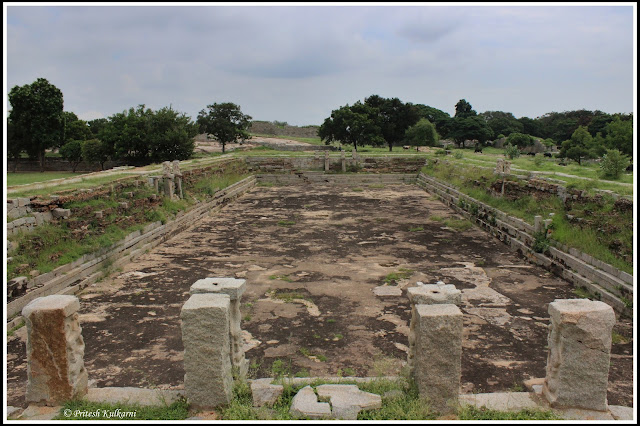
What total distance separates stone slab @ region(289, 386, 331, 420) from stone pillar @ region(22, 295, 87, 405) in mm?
1890

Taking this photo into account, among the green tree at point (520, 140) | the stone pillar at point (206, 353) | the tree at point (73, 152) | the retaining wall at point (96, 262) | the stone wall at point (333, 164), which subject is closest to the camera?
the stone pillar at point (206, 353)

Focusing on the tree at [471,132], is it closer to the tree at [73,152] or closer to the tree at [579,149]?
the tree at [579,149]

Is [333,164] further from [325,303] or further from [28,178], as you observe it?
[325,303]

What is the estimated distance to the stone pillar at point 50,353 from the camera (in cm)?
357

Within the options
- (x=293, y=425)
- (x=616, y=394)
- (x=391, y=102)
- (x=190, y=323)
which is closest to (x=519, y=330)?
(x=616, y=394)

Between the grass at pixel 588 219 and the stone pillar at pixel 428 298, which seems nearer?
the stone pillar at pixel 428 298

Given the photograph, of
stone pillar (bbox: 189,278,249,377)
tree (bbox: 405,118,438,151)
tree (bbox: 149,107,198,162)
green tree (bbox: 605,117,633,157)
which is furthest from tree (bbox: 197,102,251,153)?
stone pillar (bbox: 189,278,249,377)

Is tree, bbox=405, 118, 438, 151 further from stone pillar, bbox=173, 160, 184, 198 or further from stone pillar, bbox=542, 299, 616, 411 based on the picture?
stone pillar, bbox=542, 299, 616, 411

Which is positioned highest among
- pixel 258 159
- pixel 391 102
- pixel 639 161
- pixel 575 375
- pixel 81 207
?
pixel 391 102

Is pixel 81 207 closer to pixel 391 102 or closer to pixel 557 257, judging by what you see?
pixel 557 257

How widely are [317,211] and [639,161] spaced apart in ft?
33.2

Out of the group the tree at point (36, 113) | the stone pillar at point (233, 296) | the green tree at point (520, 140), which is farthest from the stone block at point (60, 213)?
the green tree at point (520, 140)

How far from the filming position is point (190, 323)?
11.6 feet

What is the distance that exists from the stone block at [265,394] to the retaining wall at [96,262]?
4121 mm
